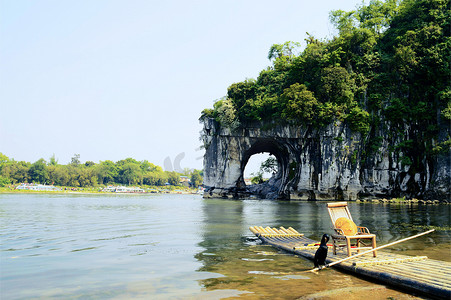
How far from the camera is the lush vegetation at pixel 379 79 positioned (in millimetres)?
33000

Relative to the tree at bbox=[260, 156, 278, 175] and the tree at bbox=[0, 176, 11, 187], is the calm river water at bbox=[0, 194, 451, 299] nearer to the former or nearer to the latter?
the tree at bbox=[260, 156, 278, 175]

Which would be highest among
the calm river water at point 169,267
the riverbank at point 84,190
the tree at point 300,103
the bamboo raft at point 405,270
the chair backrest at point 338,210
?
the tree at point 300,103

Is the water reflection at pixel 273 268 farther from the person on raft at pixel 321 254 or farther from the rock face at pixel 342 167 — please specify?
the rock face at pixel 342 167

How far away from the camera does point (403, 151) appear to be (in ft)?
115

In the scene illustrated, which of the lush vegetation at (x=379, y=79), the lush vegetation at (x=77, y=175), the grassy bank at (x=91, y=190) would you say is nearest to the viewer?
the lush vegetation at (x=379, y=79)

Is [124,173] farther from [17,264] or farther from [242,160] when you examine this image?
[17,264]

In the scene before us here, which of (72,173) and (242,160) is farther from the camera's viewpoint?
(72,173)

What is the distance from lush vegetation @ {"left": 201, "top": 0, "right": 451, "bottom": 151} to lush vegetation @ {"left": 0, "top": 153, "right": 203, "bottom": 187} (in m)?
71.8

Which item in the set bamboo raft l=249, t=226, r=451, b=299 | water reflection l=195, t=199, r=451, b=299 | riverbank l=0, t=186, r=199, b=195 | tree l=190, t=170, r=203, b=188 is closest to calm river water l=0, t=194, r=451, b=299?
water reflection l=195, t=199, r=451, b=299

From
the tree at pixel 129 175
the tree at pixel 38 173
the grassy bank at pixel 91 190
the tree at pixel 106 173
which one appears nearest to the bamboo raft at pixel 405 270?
the grassy bank at pixel 91 190

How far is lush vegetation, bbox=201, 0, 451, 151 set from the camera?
33000 millimetres

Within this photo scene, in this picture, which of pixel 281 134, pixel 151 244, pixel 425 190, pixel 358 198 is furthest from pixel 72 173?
pixel 151 244

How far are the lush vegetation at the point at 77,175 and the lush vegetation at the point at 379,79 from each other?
236 feet

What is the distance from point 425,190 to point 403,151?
431 centimetres
